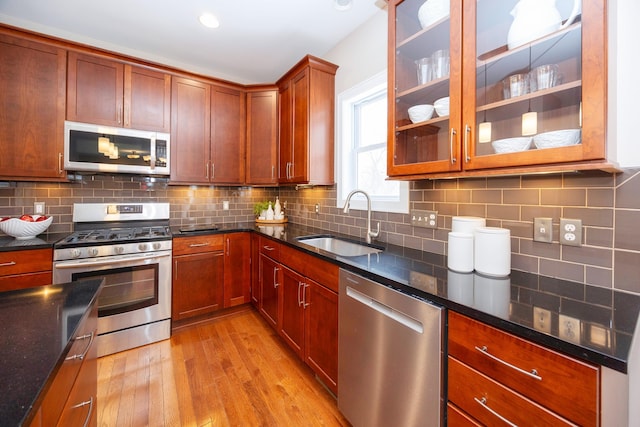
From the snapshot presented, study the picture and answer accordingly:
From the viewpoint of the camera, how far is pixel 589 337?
27.9 inches

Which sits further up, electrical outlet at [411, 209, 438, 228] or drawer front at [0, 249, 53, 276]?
electrical outlet at [411, 209, 438, 228]

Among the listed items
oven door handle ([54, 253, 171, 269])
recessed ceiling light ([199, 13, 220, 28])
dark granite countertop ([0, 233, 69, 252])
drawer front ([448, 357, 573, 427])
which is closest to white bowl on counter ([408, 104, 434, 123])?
drawer front ([448, 357, 573, 427])

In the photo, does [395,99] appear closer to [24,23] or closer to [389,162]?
[389,162]

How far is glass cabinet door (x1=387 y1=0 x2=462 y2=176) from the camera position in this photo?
4.20 ft

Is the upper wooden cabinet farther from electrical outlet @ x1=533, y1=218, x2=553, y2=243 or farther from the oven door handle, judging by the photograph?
electrical outlet @ x1=533, y1=218, x2=553, y2=243

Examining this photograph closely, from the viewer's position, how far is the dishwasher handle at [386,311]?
109 cm

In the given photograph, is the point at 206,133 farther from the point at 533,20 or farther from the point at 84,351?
the point at 533,20

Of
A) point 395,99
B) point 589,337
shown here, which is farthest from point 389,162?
point 589,337

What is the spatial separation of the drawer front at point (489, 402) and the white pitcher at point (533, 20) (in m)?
1.29

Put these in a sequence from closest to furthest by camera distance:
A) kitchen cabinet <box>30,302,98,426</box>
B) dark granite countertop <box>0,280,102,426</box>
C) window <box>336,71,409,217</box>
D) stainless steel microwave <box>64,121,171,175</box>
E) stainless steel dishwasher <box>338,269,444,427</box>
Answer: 1. dark granite countertop <box>0,280,102,426</box>
2. kitchen cabinet <box>30,302,98,426</box>
3. stainless steel dishwasher <box>338,269,444,427</box>
4. window <box>336,71,409,217</box>
5. stainless steel microwave <box>64,121,171,175</box>

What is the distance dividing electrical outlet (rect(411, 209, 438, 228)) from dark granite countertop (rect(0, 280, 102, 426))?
171 cm

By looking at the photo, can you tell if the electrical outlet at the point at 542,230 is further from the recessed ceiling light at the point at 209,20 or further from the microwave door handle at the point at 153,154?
the microwave door handle at the point at 153,154

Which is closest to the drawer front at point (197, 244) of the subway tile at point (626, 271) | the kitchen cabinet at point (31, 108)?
the kitchen cabinet at point (31, 108)

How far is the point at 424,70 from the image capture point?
1.50m
